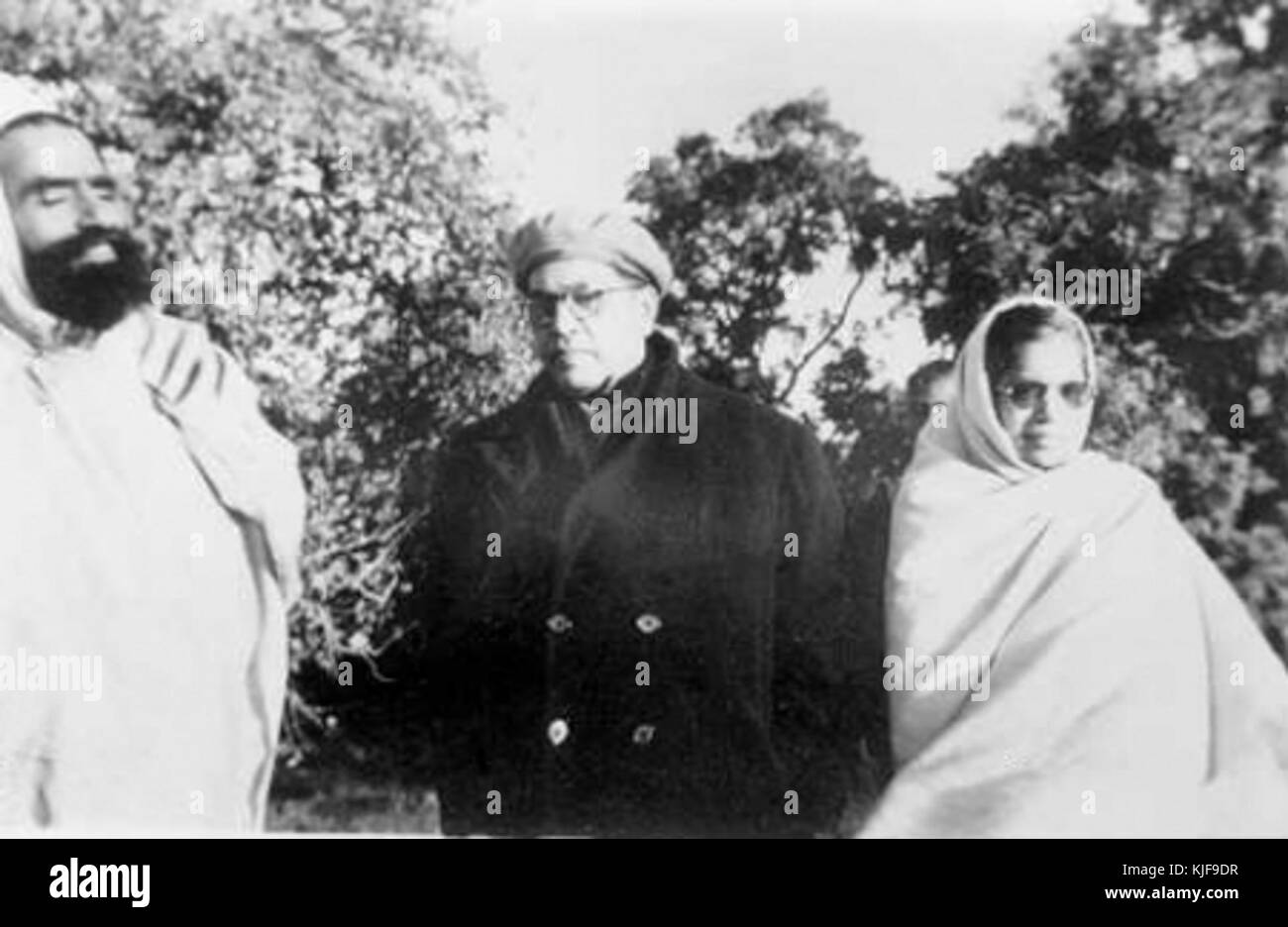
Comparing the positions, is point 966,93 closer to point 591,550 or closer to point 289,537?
point 591,550

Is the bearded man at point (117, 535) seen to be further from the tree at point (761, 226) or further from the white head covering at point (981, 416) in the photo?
the white head covering at point (981, 416)

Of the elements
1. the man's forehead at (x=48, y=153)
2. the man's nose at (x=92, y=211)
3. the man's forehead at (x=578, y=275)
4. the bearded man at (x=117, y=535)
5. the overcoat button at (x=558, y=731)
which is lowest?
the overcoat button at (x=558, y=731)

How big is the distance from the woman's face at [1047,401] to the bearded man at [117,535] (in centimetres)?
111

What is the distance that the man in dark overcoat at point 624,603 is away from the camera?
9.21ft

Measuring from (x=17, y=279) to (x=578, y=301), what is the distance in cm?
88

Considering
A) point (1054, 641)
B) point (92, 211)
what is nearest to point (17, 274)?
point (92, 211)

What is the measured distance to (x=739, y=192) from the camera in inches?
114

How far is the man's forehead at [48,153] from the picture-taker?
288cm

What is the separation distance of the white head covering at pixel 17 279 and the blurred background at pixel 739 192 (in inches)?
1.3

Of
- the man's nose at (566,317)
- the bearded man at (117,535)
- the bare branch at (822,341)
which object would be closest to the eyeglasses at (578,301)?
the man's nose at (566,317)

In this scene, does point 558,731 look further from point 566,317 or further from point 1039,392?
point 1039,392

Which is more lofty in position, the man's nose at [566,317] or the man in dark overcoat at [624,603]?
the man's nose at [566,317]

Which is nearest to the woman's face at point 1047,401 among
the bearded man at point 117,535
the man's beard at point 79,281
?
the bearded man at point 117,535

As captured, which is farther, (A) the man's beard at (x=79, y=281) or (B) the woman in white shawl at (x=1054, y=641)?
(A) the man's beard at (x=79, y=281)
